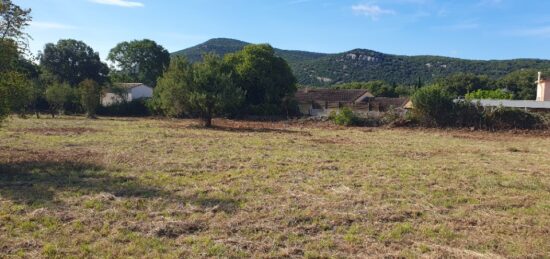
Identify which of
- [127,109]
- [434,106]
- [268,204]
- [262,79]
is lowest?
[268,204]

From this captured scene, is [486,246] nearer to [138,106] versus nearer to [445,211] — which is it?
[445,211]

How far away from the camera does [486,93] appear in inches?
2108

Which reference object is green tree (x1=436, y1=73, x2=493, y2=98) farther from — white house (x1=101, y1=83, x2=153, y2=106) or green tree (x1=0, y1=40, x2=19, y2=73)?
green tree (x1=0, y1=40, x2=19, y2=73)

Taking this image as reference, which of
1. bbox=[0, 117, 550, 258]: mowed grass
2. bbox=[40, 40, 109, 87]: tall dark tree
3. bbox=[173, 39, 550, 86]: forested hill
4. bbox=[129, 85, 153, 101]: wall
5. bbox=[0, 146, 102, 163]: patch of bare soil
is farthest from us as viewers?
bbox=[173, 39, 550, 86]: forested hill

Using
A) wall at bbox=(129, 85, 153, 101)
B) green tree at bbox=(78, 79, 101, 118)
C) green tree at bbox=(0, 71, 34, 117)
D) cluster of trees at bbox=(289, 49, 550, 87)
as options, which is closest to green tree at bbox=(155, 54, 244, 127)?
green tree at bbox=(78, 79, 101, 118)

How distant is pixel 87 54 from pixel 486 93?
51.6m

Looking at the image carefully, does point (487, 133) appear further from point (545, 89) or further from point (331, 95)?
point (545, 89)

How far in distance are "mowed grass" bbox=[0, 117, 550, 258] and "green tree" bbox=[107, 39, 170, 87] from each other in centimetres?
5379

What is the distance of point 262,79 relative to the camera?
34.2 meters

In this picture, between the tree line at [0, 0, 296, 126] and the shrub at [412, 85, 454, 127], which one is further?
the shrub at [412, 85, 454, 127]

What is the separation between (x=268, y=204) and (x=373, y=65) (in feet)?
298

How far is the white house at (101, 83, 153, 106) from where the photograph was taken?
4194cm

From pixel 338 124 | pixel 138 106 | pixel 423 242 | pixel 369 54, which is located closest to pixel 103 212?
pixel 423 242

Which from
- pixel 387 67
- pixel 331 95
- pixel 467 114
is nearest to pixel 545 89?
pixel 331 95
